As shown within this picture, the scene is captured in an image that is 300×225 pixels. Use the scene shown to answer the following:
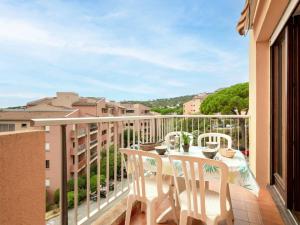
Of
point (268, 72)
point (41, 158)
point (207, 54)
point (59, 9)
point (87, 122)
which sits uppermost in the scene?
point (59, 9)

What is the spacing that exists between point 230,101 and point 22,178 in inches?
307

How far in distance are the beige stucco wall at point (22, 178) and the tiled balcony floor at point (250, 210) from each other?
4.59 ft

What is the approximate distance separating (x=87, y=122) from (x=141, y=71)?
1811cm

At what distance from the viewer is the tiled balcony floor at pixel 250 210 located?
8.22ft

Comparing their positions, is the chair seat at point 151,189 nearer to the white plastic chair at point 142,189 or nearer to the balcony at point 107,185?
the white plastic chair at point 142,189

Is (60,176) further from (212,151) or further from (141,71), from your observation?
(141,71)

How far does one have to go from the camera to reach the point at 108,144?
2318mm

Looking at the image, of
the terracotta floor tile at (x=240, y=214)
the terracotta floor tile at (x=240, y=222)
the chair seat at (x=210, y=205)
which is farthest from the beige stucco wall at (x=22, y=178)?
the terracotta floor tile at (x=240, y=214)

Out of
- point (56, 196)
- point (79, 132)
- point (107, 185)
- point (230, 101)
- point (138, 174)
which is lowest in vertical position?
point (107, 185)

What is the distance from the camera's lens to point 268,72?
3695 mm

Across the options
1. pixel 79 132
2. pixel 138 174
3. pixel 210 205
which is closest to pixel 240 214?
pixel 210 205

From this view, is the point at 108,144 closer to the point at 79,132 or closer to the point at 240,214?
the point at 79,132

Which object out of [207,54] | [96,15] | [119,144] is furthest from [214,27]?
[119,144]

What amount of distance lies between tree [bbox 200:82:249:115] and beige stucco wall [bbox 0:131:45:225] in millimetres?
7509
